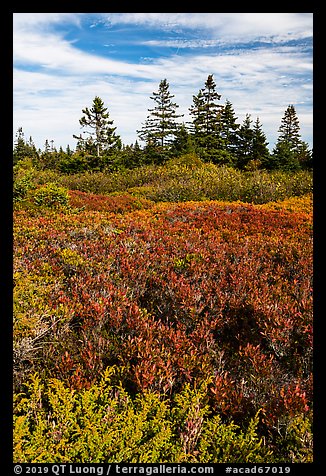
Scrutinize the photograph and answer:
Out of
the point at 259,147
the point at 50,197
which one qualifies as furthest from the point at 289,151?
the point at 50,197

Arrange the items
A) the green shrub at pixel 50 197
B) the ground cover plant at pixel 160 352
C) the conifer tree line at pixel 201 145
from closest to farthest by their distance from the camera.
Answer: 1. the ground cover plant at pixel 160 352
2. the green shrub at pixel 50 197
3. the conifer tree line at pixel 201 145

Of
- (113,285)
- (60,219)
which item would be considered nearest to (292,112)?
(60,219)

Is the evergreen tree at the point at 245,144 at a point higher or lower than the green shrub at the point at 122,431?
higher

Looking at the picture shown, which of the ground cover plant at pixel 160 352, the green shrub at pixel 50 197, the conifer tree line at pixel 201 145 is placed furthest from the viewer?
the conifer tree line at pixel 201 145

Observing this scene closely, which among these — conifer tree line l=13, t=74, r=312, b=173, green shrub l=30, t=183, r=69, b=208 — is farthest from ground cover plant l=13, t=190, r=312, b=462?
conifer tree line l=13, t=74, r=312, b=173

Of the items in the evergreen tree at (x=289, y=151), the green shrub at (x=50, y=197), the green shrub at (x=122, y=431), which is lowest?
the green shrub at (x=122, y=431)

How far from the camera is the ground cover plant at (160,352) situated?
266 cm

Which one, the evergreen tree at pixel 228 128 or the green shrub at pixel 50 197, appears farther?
the evergreen tree at pixel 228 128

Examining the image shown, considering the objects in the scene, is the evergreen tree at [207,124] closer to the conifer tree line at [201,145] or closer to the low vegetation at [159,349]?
the conifer tree line at [201,145]

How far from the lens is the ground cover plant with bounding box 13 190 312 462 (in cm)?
266

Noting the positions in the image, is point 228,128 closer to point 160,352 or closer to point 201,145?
point 201,145

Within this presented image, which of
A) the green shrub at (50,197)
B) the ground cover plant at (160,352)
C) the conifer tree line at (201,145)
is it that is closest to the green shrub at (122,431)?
the ground cover plant at (160,352)
